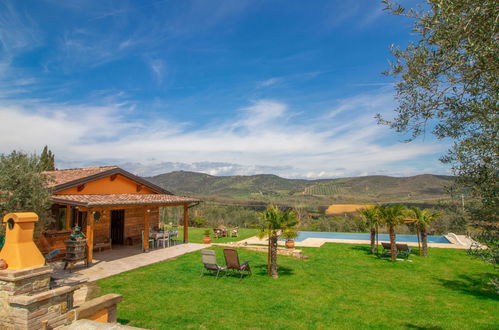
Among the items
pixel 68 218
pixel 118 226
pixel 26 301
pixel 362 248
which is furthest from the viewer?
pixel 118 226

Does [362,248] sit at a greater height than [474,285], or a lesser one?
lesser

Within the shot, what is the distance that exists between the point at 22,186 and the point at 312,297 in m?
9.35

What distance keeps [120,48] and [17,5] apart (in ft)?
18.2

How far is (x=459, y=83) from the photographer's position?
374cm

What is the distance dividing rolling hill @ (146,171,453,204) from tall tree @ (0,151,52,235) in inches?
1616

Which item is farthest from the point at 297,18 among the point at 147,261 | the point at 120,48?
the point at 147,261

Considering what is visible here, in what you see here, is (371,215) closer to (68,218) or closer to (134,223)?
(134,223)

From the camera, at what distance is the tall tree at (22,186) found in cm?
882

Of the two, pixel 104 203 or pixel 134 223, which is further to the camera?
pixel 134 223

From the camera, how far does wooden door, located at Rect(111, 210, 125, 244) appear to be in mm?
16250

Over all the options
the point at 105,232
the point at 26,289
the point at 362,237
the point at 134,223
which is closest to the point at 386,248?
the point at 362,237

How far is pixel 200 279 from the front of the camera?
30.9ft

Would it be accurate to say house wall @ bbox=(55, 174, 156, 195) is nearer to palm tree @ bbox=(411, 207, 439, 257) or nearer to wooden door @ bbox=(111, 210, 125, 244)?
wooden door @ bbox=(111, 210, 125, 244)

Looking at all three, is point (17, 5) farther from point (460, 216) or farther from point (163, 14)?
point (460, 216)
